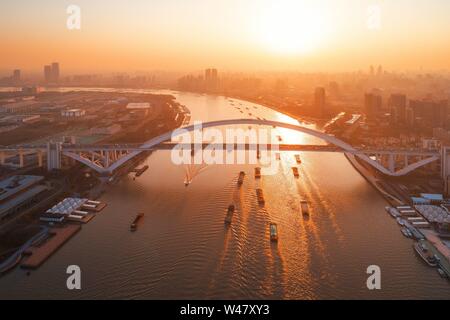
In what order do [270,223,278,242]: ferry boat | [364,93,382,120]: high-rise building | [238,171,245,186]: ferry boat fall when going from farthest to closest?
[364,93,382,120]: high-rise building < [238,171,245,186]: ferry boat < [270,223,278,242]: ferry boat

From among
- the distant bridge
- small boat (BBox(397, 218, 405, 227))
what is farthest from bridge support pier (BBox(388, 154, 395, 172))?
small boat (BBox(397, 218, 405, 227))

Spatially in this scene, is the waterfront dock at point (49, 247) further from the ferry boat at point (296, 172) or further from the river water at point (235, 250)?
the ferry boat at point (296, 172)

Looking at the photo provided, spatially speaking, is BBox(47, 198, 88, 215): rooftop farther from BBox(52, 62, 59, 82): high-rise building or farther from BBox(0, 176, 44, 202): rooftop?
BBox(52, 62, 59, 82): high-rise building

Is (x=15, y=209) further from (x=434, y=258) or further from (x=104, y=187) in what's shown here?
(x=434, y=258)

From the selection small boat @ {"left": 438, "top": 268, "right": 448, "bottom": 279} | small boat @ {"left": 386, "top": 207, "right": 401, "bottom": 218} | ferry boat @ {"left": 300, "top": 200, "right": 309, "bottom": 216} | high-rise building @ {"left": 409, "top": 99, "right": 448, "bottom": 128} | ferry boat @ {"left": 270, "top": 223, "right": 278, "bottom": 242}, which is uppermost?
high-rise building @ {"left": 409, "top": 99, "right": 448, "bottom": 128}

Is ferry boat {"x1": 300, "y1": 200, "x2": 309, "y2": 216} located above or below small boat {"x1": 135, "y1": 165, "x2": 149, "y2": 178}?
below


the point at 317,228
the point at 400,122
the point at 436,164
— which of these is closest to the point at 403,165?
the point at 436,164
